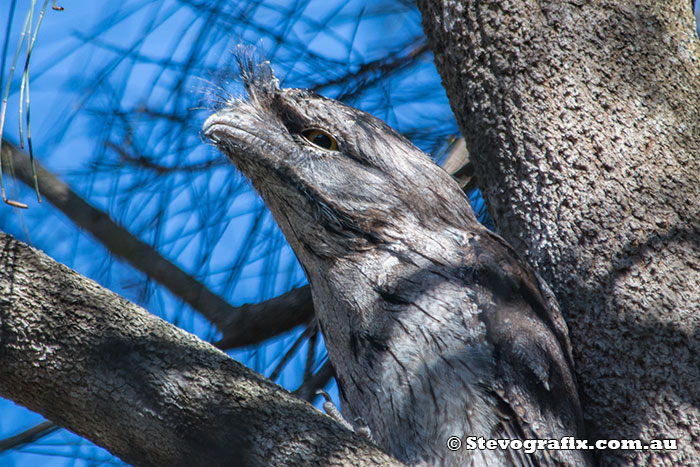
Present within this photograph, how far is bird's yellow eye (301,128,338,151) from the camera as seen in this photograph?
209 centimetres

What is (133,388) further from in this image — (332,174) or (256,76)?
(256,76)

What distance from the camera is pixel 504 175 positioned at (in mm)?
1960

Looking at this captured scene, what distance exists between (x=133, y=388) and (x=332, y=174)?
101 centimetres

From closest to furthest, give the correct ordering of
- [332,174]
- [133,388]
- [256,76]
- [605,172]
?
1. [133,388]
2. [605,172]
3. [332,174]
4. [256,76]

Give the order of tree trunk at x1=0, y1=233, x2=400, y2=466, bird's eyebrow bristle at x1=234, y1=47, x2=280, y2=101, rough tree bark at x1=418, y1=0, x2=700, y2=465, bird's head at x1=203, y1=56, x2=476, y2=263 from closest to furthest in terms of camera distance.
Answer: tree trunk at x1=0, y1=233, x2=400, y2=466 → rough tree bark at x1=418, y1=0, x2=700, y2=465 → bird's head at x1=203, y1=56, x2=476, y2=263 → bird's eyebrow bristle at x1=234, y1=47, x2=280, y2=101

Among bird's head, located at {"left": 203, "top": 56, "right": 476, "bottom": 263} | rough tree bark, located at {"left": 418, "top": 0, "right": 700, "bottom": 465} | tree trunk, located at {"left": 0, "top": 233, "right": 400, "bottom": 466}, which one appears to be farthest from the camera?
bird's head, located at {"left": 203, "top": 56, "right": 476, "bottom": 263}

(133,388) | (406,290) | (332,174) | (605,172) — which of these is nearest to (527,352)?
(406,290)

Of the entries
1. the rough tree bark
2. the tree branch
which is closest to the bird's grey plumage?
the rough tree bark

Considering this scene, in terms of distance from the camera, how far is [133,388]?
3.89 ft

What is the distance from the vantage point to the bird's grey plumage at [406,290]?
5.77 feet

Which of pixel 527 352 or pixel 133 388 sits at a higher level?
pixel 527 352

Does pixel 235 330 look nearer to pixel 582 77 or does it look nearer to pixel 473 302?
pixel 473 302

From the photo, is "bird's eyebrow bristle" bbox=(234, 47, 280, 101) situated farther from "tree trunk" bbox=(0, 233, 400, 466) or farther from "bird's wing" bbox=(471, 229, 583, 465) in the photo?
"tree trunk" bbox=(0, 233, 400, 466)

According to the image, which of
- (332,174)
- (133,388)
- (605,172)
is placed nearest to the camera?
(133,388)
